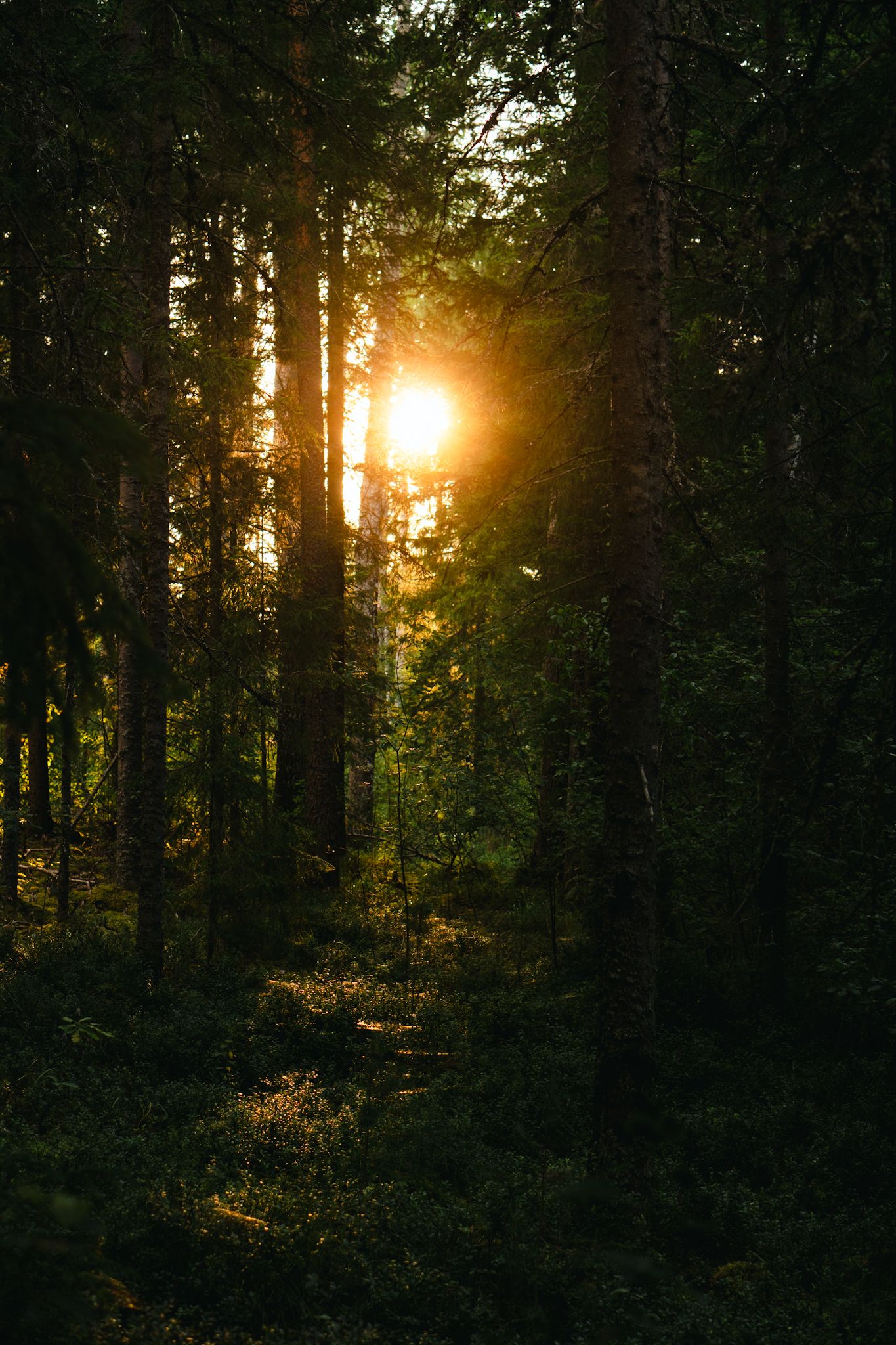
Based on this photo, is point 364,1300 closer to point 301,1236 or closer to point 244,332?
point 301,1236

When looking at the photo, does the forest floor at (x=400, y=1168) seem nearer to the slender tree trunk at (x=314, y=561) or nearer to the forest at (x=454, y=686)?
the forest at (x=454, y=686)

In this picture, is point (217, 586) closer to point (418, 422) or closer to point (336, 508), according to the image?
point (336, 508)

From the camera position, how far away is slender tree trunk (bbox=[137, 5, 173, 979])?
9086 mm

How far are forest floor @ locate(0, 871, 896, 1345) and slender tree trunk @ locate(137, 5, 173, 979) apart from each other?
653 mm

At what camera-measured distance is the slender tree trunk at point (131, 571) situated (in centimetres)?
960

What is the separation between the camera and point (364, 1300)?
4277 mm

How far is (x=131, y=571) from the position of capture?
980cm

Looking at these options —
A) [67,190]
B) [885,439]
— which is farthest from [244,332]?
[885,439]

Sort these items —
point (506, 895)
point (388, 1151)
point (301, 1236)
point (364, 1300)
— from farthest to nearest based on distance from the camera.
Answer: point (506, 895)
point (388, 1151)
point (301, 1236)
point (364, 1300)

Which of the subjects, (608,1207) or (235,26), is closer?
(608,1207)

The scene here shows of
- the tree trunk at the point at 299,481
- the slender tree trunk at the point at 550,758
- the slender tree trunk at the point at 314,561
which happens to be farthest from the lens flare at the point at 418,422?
the slender tree trunk at the point at 550,758

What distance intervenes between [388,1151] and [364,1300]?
1.78m

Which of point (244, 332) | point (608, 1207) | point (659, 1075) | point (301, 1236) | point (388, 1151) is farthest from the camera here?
point (244, 332)

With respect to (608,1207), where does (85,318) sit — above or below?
above
